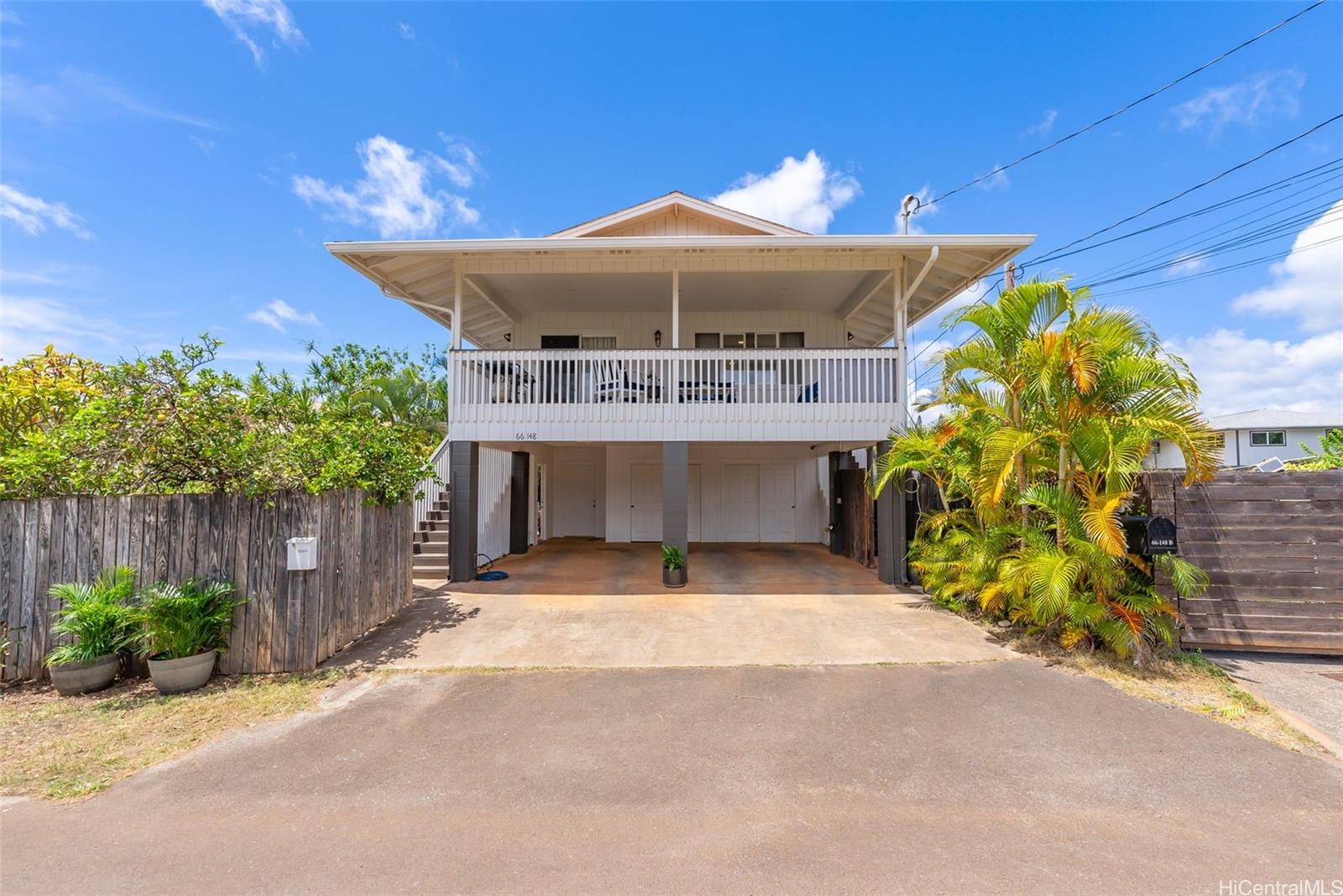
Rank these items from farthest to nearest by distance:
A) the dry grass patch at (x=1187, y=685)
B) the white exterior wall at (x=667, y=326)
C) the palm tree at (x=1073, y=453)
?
the white exterior wall at (x=667, y=326) < the palm tree at (x=1073, y=453) < the dry grass patch at (x=1187, y=685)

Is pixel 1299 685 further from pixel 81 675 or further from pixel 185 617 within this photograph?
pixel 81 675

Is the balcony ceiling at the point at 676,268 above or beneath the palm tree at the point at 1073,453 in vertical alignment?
above

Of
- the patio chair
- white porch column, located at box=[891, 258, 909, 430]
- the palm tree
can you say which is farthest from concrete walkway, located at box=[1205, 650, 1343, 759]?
the patio chair

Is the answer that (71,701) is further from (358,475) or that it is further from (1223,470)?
(1223,470)

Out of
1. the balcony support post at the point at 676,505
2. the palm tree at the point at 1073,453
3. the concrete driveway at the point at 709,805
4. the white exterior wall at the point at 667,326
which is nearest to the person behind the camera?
the concrete driveway at the point at 709,805

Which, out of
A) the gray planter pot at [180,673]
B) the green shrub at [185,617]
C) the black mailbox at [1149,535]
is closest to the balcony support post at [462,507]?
the green shrub at [185,617]

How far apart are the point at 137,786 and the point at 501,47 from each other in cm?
1238

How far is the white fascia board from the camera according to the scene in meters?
7.74

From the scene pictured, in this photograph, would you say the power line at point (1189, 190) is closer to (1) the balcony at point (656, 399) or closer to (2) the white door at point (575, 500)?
(1) the balcony at point (656, 399)

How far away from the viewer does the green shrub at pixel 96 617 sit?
421cm

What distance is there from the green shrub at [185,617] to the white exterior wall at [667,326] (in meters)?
8.07

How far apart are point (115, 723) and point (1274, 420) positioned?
4273 cm

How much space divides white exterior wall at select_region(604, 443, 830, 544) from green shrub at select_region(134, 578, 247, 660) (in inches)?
332

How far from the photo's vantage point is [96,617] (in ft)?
13.9
